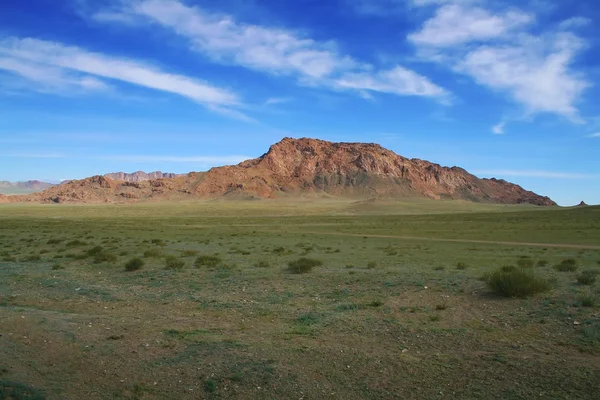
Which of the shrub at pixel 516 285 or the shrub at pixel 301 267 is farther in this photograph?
the shrub at pixel 301 267

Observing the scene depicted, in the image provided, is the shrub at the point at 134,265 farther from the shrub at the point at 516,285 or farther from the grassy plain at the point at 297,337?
the shrub at the point at 516,285

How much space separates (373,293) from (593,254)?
22554 mm

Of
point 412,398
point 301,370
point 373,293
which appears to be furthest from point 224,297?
point 412,398

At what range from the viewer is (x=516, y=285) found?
46.3ft

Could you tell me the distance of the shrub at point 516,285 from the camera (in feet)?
46.2

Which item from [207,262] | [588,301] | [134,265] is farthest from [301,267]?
[588,301]

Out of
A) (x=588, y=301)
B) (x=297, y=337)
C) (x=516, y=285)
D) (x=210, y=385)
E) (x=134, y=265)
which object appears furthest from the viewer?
(x=134, y=265)

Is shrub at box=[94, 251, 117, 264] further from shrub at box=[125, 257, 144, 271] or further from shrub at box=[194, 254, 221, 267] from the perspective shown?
shrub at box=[194, 254, 221, 267]

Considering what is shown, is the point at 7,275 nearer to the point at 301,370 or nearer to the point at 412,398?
the point at 301,370

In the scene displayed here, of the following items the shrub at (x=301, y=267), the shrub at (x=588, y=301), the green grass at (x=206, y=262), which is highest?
the shrub at (x=588, y=301)

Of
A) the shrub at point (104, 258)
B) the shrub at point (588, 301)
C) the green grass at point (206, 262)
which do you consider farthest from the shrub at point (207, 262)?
the shrub at point (588, 301)

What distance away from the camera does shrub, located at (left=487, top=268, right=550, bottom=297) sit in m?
14.1

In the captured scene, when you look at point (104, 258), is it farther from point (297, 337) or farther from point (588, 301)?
point (588, 301)

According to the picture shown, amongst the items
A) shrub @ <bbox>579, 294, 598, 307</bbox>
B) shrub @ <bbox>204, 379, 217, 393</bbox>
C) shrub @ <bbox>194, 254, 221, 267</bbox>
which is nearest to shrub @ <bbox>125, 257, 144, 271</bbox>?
shrub @ <bbox>194, 254, 221, 267</bbox>
